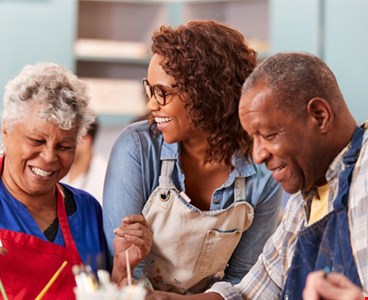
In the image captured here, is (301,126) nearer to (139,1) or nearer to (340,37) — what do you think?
(340,37)

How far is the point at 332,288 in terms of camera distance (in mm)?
1249

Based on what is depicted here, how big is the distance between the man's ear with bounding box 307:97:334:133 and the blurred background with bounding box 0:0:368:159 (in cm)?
266

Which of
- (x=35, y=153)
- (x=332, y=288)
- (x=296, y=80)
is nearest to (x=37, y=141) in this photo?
(x=35, y=153)

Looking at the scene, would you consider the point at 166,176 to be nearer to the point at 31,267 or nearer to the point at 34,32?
the point at 31,267

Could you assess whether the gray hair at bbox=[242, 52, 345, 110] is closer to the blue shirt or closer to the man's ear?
the man's ear

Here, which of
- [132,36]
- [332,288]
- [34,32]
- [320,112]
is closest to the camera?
[332,288]

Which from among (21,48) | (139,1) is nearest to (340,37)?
(139,1)

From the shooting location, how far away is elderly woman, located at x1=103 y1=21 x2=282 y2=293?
2.05m

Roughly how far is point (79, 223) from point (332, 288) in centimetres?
106

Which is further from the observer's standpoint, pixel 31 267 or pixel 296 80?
pixel 31 267

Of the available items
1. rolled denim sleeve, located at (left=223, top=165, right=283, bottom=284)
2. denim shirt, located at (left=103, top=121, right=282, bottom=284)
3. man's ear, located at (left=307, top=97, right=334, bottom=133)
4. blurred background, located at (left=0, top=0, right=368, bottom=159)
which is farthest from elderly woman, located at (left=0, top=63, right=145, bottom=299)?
blurred background, located at (left=0, top=0, right=368, bottom=159)

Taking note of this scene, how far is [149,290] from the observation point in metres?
1.92

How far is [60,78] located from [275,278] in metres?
0.77

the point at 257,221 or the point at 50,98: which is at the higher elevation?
the point at 50,98
